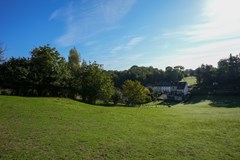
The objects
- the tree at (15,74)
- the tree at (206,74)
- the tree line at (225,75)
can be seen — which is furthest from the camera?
the tree at (206,74)

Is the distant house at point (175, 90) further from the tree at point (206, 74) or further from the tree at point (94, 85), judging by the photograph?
the tree at point (94, 85)

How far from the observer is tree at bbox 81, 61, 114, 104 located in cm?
3900

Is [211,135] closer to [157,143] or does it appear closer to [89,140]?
[157,143]

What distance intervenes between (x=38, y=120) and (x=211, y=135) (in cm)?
1384

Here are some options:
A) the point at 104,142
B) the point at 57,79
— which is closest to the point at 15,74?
the point at 57,79

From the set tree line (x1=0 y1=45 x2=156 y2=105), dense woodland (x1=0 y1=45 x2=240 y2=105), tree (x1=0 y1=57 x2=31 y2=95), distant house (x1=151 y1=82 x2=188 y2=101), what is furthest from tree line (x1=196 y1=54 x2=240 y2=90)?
tree (x1=0 y1=57 x2=31 y2=95)

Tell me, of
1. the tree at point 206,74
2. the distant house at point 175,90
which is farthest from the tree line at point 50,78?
the tree at point 206,74

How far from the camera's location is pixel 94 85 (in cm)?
3919

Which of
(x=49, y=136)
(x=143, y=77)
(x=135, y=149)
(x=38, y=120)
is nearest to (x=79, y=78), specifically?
(x=38, y=120)

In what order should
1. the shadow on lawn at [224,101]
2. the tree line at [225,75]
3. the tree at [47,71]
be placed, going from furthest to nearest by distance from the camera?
the tree line at [225,75]
the shadow on lawn at [224,101]
the tree at [47,71]

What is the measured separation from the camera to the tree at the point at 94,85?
39000mm

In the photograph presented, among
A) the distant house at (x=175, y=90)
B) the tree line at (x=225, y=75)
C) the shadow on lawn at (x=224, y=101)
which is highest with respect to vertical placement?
the tree line at (x=225, y=75)

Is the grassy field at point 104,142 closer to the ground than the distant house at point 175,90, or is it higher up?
closer to the ground

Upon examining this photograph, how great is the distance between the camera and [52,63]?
34.4 metres
